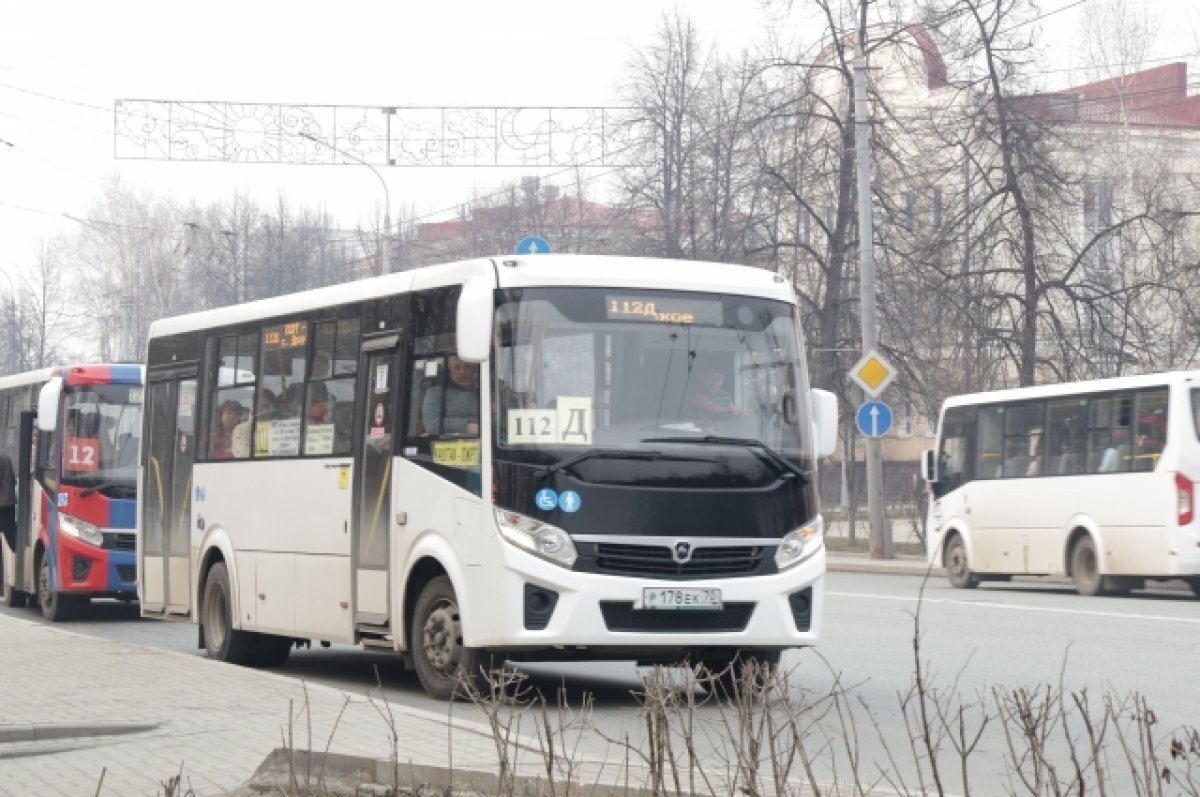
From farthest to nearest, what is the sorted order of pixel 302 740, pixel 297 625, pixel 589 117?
1. pixel 589 117
2. pixel 297 625
3. pixel 302 740

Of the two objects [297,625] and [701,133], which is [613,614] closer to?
[297,625]

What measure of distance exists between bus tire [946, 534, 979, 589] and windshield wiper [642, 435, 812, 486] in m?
15.9

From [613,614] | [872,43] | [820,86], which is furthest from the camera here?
[820,86]

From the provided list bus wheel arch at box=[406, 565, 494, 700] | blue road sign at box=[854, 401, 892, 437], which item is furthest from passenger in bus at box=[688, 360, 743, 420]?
blue road sign at box=[854, 401, 892, 437]

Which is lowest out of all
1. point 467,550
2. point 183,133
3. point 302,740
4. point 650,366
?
point 302,740

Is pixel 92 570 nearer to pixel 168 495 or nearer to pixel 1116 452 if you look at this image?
pixel 168 495

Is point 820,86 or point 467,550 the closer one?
point 467,550

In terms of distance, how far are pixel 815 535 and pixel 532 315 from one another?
218 cm

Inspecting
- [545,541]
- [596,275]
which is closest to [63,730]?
[545,541]

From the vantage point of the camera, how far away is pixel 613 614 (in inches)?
A: 456

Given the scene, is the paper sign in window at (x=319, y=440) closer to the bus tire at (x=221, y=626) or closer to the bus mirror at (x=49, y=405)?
the bus tire at (x=221, y=626)

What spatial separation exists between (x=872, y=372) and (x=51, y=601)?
48.4ft

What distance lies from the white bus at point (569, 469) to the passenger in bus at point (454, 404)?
0.05 ft

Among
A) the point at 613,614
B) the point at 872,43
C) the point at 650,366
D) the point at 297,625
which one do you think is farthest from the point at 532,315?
the point at 872,43
